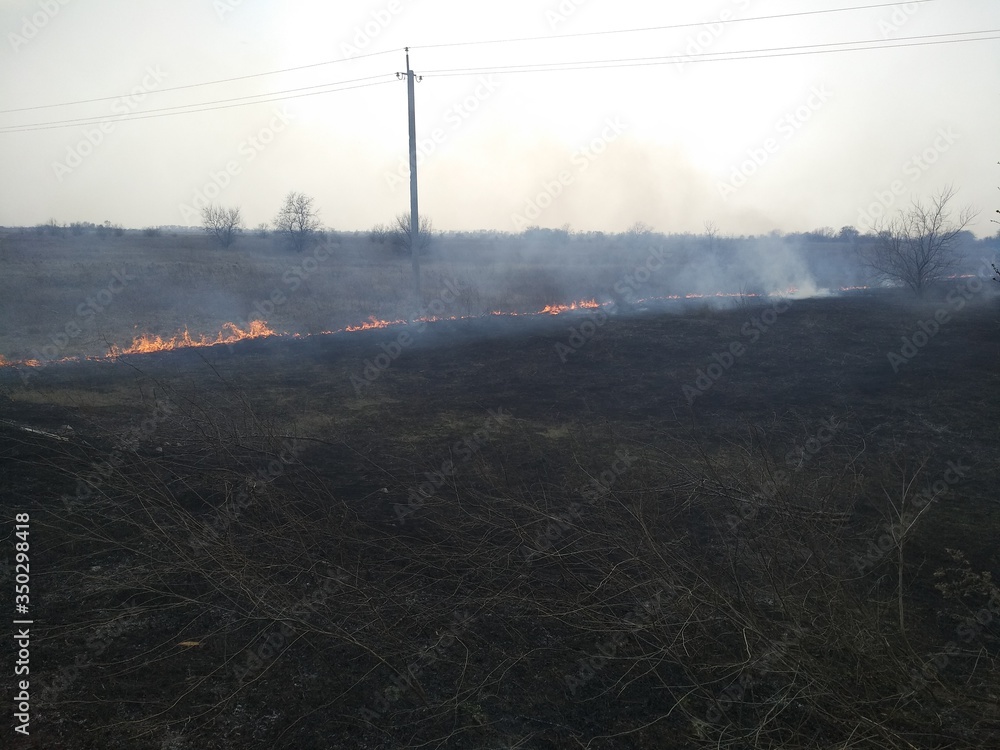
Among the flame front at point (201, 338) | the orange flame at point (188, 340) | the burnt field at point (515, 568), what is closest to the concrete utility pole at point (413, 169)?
the flame front at point (201, 338)

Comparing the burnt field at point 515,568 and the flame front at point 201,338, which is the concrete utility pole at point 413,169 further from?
the burnt field at point 515,568

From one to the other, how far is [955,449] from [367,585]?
8.68 metres

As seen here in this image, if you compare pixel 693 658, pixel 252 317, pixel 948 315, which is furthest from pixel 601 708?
pixel 252 317

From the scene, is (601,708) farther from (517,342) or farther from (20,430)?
(517,342)

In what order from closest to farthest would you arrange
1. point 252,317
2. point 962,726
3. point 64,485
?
point 962,726, point 64,485, point 252,317

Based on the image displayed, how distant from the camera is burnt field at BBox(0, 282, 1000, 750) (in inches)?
137

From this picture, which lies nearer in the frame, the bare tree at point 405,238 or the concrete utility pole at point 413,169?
the concrete utility pole at point 413,169

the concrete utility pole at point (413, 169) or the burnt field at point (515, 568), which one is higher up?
the concrete utility pole at point (413, 169)

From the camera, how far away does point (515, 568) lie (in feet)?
16.7

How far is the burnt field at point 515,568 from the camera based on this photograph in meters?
3.48

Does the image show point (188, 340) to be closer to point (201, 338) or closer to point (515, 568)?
point (201, 338)

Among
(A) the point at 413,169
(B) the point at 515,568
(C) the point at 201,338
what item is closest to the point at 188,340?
(C) the point at 201,338

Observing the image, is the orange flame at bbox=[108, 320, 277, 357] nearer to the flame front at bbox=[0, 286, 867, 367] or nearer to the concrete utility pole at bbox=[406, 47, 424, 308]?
the flame front at bbox=[0, 286, 867, 367]

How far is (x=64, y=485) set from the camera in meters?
6.52
